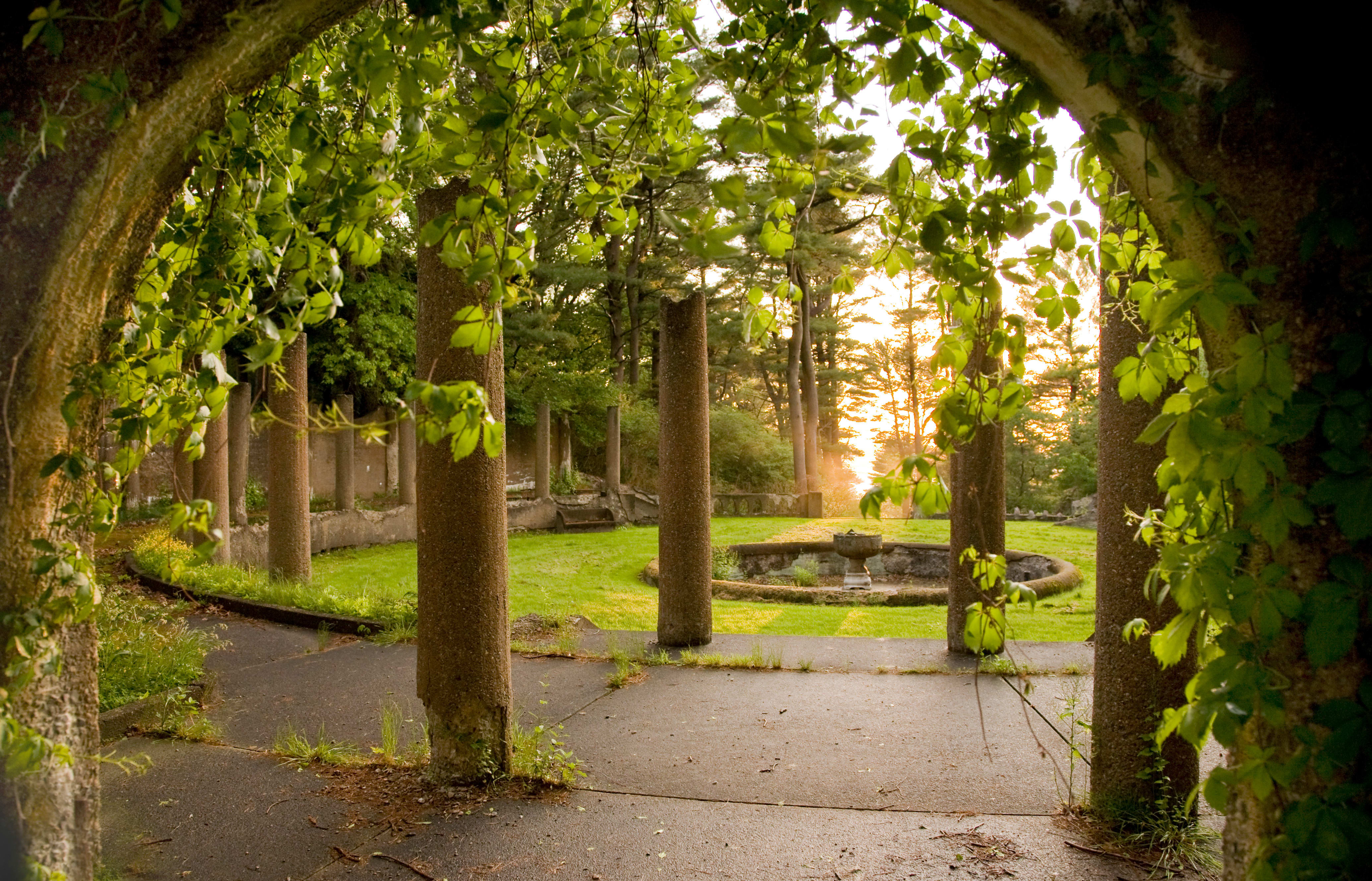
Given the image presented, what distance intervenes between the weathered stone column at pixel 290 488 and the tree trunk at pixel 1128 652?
8460 millimetres

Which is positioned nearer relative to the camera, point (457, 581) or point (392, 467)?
point (457, 581)

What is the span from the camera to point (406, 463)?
1744 cm

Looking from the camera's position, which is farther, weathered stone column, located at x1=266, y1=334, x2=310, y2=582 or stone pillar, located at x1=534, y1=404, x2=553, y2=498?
stone pillar, located at x1=534, y1=404, x2=553, y2=498

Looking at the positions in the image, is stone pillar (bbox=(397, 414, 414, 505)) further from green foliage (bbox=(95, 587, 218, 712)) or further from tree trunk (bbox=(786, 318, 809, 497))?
tree trunk (bbox=(786, 318, 809, 497))

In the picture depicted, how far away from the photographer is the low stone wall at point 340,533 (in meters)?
12.6

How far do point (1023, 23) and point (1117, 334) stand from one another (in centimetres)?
224

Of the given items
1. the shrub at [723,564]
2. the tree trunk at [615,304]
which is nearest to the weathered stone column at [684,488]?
the shrub at [723,564]

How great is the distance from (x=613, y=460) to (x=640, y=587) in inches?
375

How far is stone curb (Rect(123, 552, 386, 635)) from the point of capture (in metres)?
8.31

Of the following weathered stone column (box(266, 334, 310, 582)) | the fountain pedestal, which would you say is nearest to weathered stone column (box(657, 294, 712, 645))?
weathered stone column (box(266, 334, 310, 582))

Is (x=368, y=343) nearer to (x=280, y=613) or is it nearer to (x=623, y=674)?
(x=280, y=613)

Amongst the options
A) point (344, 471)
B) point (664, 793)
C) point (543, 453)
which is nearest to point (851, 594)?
point (664, 793)

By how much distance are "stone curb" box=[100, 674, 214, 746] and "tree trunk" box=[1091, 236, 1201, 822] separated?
17.2ft

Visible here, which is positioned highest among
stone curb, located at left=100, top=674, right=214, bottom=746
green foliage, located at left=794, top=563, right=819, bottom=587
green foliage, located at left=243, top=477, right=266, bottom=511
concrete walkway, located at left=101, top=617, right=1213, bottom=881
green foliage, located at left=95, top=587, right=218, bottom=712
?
green foliage, located at left=243, top=477, right=266, bottom=511
